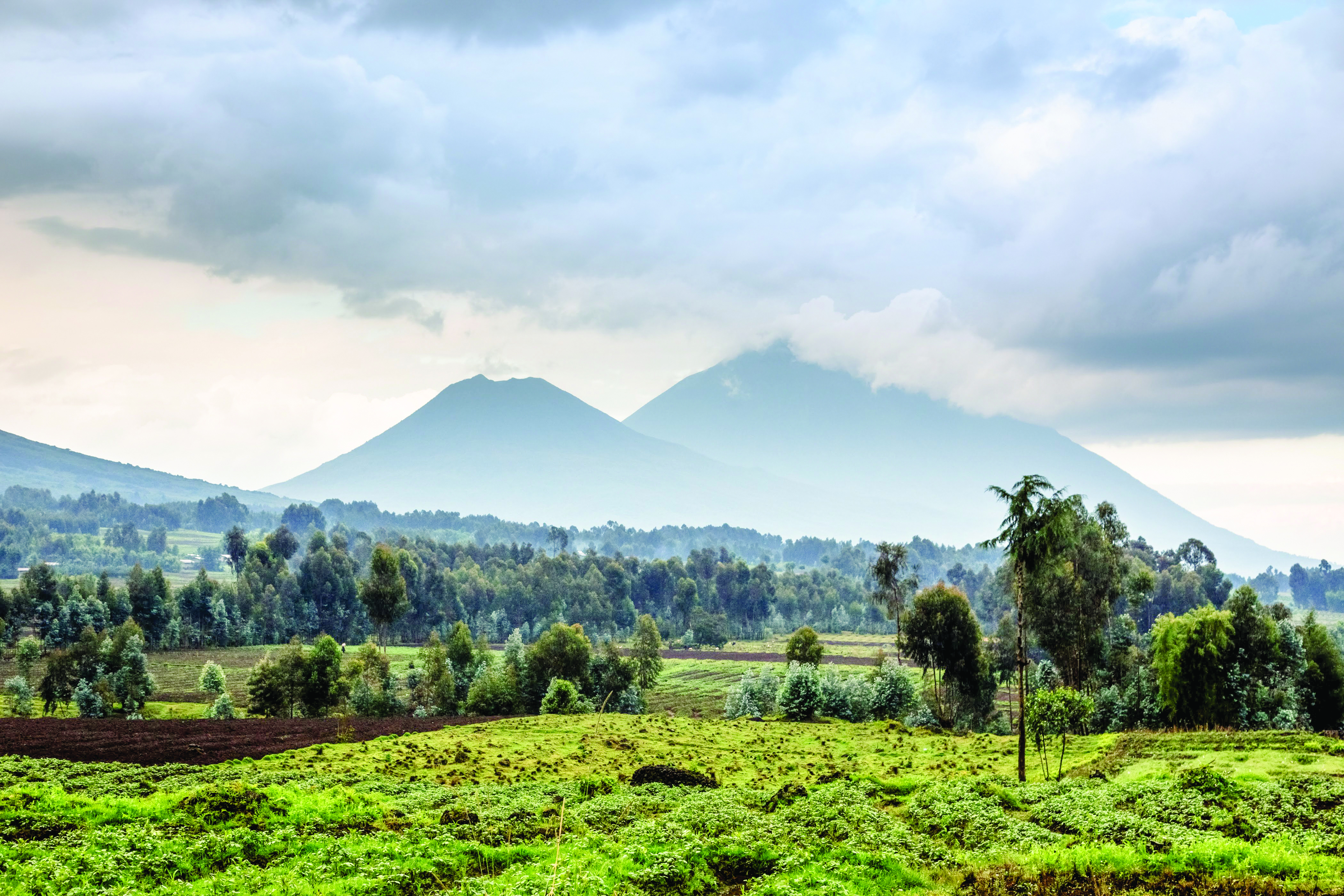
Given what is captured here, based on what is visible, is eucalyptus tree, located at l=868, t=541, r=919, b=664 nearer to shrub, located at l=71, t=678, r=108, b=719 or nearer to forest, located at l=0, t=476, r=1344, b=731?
forest, located at l=0, t=476, r=1344, b=731

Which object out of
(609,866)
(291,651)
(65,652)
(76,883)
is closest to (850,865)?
(609,866)

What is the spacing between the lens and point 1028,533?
1561 inches

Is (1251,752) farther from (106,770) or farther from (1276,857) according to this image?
(106,770)

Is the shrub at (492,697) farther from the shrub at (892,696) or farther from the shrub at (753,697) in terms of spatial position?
the shrub at (892,696)

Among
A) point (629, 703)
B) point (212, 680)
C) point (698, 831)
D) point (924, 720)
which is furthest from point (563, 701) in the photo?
point (698, 831)

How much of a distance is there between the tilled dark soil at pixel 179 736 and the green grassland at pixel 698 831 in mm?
7520

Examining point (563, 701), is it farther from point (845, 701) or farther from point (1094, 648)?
point (1094, 648)

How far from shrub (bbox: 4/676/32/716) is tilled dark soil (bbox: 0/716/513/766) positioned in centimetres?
1469

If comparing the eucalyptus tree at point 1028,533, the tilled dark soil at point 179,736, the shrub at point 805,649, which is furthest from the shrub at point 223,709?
the eucalyptus tree at point 1028,533

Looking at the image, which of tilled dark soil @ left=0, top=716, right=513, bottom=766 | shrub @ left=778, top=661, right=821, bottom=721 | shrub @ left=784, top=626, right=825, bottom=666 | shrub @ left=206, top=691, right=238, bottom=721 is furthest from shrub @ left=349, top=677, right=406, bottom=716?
shrub @ left=784, top=626, right=825, bottom=666

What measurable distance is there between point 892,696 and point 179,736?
62.2 m

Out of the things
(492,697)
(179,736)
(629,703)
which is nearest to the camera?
(179,736)

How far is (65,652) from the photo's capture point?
89250mm

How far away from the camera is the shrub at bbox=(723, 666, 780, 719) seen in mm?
85375
